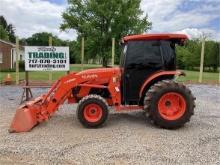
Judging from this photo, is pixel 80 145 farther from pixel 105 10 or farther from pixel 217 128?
pixel 105 10

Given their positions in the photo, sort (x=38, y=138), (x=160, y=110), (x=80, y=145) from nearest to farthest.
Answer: (x=80, y=145) → (x=38, y=138) → (x=160, y=110)

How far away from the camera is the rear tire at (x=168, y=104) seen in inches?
307

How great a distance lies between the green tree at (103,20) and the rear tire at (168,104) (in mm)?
24810

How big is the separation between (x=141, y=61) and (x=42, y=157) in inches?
135

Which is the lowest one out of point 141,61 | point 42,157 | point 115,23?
point 42,157

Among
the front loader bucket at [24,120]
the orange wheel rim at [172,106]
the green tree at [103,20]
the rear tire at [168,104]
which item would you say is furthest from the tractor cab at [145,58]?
the green tree at [103,20]

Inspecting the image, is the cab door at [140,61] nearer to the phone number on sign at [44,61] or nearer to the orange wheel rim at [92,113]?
the orange wheel rim at [92,113]

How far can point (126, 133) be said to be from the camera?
738cm

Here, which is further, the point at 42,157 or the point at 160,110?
the point at 160,110

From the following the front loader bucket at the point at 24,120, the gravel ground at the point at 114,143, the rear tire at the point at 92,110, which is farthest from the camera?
the rear tire at the point at 92,110

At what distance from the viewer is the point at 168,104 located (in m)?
8.02

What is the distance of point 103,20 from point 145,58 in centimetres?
2769

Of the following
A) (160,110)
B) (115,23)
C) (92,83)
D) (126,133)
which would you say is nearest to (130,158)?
(126,133)

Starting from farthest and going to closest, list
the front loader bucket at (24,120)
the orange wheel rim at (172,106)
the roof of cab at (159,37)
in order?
the roof of cab at (159,37)
the orange wheel rim at (172,106)
the front loader bucket at (24,120)
